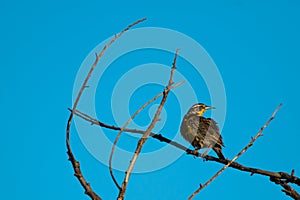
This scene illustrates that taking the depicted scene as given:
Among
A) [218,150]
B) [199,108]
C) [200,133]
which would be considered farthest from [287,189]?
[199,108]

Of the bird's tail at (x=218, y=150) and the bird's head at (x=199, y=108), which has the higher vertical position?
the bird's head at (x=199, y=108)

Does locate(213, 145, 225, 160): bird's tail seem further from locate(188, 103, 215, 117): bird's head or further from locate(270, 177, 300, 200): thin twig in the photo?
locate(270, 177, 300, 200): thin twig

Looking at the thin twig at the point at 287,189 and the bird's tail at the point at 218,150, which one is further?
the bird's tail at the point at 218,150

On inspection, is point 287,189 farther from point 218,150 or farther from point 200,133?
point 200,133

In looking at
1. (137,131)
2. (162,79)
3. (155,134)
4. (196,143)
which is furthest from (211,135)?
(137,131)

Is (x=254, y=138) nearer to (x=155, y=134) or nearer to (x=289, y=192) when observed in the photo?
(x=289, y=192)

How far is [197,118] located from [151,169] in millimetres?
7679

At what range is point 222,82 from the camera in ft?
12.9

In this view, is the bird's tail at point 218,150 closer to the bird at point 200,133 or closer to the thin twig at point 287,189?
the bird at point 200,133

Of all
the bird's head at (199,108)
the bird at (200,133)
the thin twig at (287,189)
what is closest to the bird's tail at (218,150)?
the bird at (200,133)

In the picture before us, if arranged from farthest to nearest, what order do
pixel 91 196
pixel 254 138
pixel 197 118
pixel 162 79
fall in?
pixel 197 118 → pixel 162 79 → pixel 254 138 → pixel 91 196

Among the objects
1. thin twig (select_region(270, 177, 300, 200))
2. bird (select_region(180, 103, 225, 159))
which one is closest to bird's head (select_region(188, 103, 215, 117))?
bird (select_region(180, 103, 225, 159))

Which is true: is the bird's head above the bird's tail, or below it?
above

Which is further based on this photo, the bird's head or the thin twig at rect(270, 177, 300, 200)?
the bird's head
